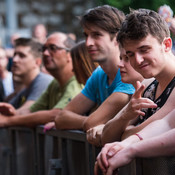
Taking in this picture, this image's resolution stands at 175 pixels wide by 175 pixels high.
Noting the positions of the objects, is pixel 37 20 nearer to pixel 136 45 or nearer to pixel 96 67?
pixel 96 67

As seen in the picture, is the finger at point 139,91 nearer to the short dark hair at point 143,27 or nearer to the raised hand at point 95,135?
the short dark hair at point 143,27

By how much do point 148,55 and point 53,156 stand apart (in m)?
1.94

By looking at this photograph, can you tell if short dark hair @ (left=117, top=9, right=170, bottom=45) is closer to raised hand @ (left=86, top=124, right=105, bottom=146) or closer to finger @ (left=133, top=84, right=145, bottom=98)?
finger @ (left=133, top=84, right=145, bottom=98)

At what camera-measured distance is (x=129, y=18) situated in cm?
354

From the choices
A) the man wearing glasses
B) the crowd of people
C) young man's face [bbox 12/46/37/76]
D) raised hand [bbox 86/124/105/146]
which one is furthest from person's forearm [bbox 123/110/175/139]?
young man's face [bbox 12/46/37/76]

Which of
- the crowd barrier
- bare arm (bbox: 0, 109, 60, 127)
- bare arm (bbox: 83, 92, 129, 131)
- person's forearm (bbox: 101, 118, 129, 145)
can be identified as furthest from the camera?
bare arm (bbox: 0, 109, 60, 127)

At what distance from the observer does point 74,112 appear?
16.3ft

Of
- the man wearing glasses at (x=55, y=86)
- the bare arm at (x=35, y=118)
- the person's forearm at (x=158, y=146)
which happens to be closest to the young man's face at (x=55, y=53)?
the man wearing glasses at (x=55, y=86)

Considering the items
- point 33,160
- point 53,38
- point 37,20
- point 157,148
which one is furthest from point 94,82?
point 37,20

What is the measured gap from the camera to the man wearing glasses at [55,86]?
225 inches

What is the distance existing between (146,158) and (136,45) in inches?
35.5

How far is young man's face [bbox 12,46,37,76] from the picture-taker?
7693mm

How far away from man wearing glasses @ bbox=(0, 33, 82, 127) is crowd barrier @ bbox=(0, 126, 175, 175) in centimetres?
12

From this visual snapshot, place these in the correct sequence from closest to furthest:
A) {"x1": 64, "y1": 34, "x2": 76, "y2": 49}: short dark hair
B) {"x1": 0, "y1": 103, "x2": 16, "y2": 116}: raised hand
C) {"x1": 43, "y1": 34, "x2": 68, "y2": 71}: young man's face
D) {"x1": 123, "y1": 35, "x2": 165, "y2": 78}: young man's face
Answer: {"x1": 123, "y1": 35, "x2": 165, "y2": 78}: young man's face → {"x1": 0, "y1": 103, "x2": 16, "y2": 116}: raised hand → {"x1": 43, "y1": 34, "x2": 68, "y2": 71}: young man's face → {"x1": 64, "y1": 34, "x2": 76, "y2": 49}: short dark hair
